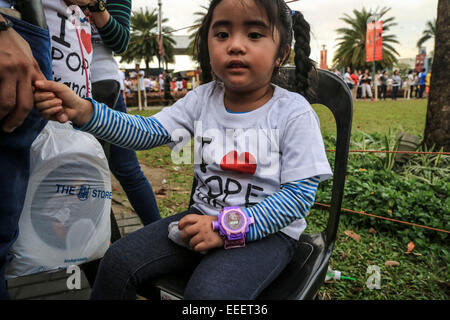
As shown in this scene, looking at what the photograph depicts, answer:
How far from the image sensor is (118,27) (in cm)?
Result: 157

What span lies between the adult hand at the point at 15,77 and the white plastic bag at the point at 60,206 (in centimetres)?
38

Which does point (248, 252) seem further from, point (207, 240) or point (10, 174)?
point (10, 174)

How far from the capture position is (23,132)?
39.4 inches

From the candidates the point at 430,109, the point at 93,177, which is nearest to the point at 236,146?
the point at 93,177

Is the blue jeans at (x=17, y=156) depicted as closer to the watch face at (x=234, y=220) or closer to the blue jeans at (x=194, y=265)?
the blue jeans at (x=194, y=265)

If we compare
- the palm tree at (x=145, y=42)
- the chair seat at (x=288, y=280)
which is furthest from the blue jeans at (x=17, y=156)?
the palm tree at (x=145, y=42)

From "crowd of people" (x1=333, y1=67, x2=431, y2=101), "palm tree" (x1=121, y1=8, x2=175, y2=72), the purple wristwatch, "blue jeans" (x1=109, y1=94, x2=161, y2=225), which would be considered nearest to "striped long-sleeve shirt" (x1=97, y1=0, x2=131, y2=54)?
"blue jeans" (x1=109, y1=94, x2=161, y2=225)

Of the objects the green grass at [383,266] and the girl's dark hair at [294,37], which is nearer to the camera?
the girl's dark hair at [294,37]

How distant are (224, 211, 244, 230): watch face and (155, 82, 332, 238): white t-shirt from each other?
0.12 m

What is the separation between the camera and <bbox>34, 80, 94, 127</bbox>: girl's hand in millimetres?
896

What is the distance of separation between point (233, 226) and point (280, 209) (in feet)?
0.48

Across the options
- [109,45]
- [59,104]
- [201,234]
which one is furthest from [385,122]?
[59,104]

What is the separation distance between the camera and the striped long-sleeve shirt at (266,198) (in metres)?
0.98

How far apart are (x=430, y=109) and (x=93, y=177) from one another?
3.47 metres
